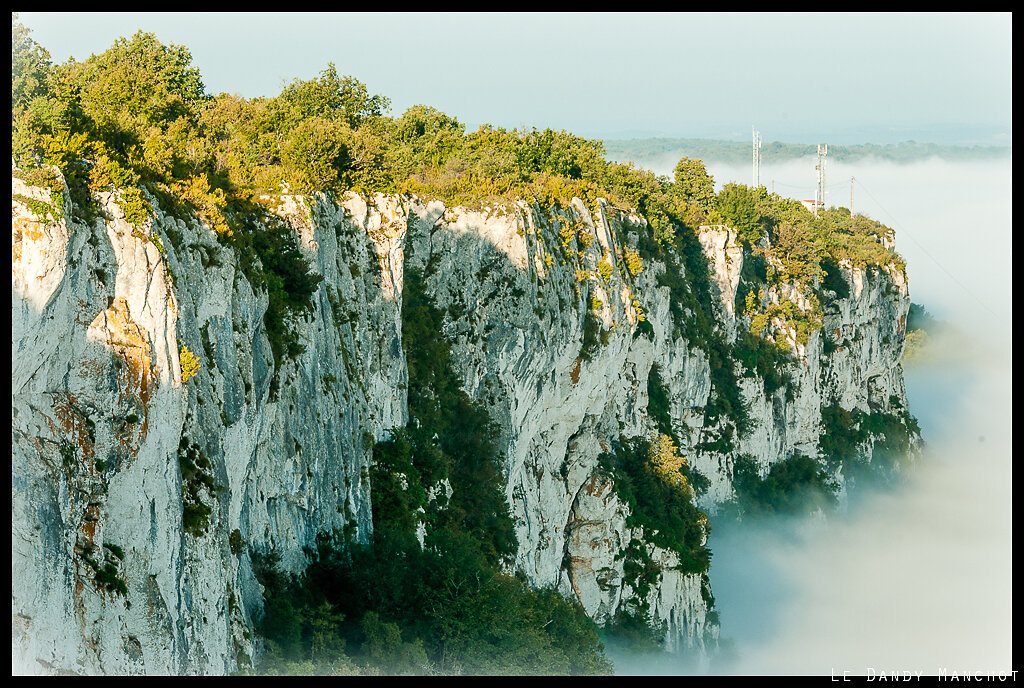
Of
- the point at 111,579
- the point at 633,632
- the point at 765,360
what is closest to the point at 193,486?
the point at 111,579

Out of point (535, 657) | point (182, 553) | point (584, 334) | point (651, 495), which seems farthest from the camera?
point (651, 495)

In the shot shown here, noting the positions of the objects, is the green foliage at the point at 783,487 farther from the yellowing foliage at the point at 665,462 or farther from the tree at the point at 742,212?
the tree at the point at 742,212

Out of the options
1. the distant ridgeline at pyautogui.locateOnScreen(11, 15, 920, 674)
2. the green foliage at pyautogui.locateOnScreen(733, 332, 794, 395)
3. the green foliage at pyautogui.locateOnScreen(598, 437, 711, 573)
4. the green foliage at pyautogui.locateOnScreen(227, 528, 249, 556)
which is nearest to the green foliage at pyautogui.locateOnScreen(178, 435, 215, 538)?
the distant ridgeline at pyautogui.locateOnScreen(11, 15, 920, 674)

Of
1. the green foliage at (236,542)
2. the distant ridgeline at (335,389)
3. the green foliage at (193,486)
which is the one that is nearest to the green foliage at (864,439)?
the distant ridgeline at (335,389)

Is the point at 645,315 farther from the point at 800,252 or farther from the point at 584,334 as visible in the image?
the point at 800,252

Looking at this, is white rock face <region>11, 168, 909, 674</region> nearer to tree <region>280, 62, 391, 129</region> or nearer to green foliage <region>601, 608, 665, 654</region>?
green foliage <region>601, 608, 665, 654</region>

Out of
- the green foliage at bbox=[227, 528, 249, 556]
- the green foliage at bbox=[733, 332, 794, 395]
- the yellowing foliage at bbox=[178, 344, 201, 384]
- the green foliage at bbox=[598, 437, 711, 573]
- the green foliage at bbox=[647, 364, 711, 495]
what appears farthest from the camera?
the green foliage at bbox=[733, 332, 794, 395]

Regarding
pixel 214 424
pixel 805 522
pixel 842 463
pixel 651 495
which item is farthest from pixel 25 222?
pixel 842 463
